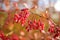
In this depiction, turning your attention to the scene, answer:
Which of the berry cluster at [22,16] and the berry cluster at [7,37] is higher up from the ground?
the berry cluster at [22,16]

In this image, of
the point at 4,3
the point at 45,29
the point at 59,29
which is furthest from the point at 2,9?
the point at 59,29

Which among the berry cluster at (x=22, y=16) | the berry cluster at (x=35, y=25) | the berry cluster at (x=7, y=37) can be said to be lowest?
the berry cluster at (x=7, y=37)

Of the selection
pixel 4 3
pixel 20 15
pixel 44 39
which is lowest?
pixel 44 39

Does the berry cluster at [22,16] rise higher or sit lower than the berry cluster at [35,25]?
higher

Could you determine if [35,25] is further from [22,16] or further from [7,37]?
[7,37]

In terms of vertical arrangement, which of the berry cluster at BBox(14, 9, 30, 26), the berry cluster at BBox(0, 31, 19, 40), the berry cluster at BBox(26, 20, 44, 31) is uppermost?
the berry cluster at BBox(14, 9, 30, 26)

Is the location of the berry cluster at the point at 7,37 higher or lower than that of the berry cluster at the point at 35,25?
lower

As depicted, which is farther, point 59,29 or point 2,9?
point 59,29

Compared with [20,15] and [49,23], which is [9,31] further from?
[49,23]

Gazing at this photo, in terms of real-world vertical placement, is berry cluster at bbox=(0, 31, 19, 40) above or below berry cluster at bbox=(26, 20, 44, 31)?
below
